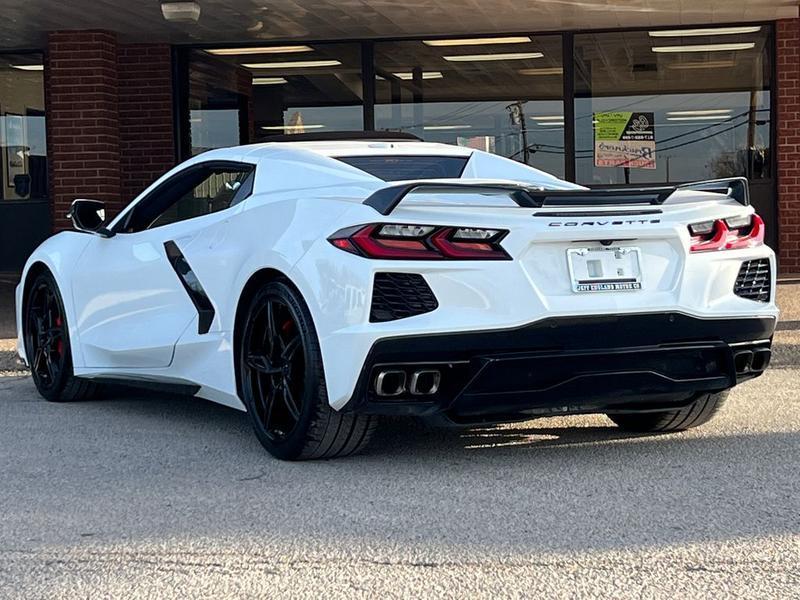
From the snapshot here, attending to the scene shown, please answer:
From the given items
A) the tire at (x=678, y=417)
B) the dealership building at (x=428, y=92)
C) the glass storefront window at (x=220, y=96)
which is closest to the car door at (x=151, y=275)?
the tire at (x=678, y=417)

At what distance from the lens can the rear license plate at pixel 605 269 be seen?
15.7 ft

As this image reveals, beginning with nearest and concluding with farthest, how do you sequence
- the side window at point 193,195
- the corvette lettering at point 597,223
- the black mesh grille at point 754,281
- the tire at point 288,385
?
the corvette lettering at point 597,223
the tire at point 288,385
the black mesh grille at point 754,281
the side window at point 193,195

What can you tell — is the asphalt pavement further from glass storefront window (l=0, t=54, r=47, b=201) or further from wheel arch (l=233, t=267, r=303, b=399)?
glass storefront window (l=0, t=54, r=47, b=201)

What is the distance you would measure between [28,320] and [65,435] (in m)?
1.49

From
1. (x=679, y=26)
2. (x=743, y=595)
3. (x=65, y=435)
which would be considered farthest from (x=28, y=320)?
(x=679, y=26)

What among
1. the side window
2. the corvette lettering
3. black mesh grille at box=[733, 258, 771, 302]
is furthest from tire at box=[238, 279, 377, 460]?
black mesh grille at box=[733, 258, 771, 302]

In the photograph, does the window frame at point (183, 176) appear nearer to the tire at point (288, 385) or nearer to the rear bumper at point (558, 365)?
the tire at point (288, 385)

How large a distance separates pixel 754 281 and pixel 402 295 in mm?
1533

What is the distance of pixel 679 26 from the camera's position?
13.8 m

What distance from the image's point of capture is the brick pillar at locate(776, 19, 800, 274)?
532 inches

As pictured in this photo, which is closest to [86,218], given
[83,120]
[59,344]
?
[59,344]

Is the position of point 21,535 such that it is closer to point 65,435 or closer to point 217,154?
point 65,435

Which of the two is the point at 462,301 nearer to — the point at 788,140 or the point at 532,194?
the point at 532,194

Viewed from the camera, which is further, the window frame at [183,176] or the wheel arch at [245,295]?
the window frame at [183,176]
